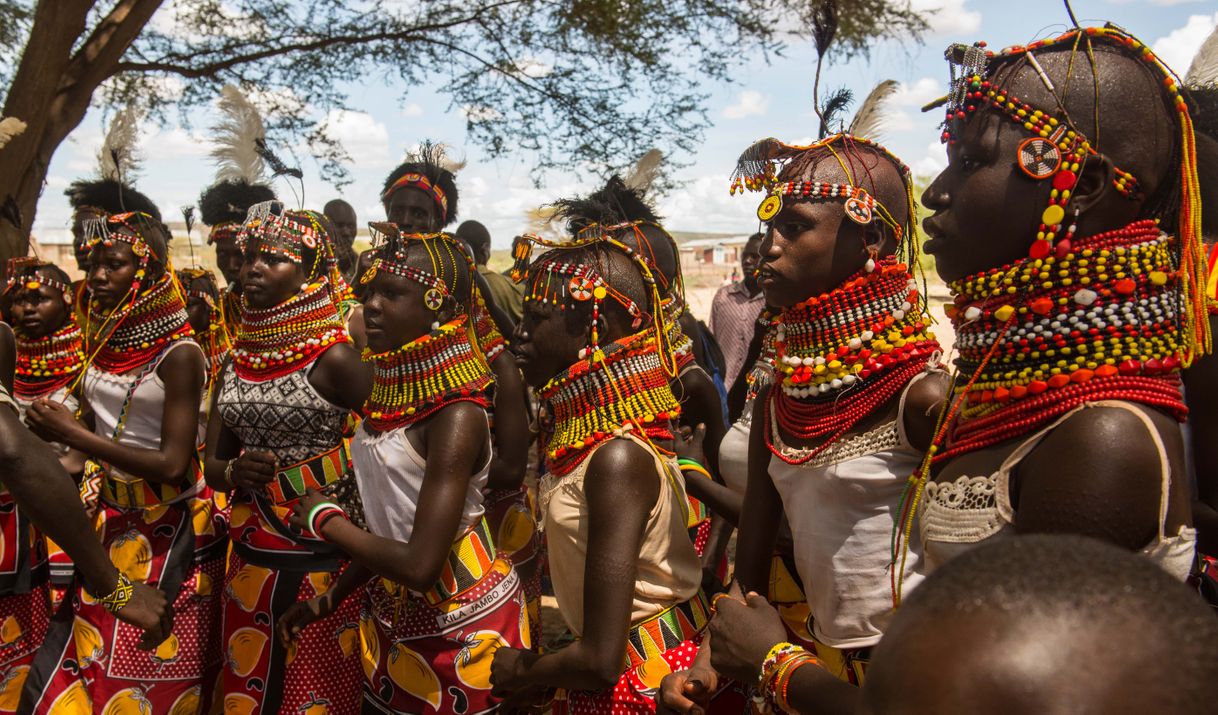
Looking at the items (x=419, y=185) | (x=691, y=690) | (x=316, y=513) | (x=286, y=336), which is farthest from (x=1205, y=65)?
(x=419, y=185)

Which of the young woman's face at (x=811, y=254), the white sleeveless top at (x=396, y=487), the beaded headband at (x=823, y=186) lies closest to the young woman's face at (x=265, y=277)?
the white sleeveless top at (x=396, y=487)

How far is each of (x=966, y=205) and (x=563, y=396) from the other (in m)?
1.38

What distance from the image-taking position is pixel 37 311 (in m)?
4.64

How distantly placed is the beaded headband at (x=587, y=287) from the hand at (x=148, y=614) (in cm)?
187

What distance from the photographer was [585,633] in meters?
2.33

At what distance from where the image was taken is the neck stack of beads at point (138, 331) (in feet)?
13.9

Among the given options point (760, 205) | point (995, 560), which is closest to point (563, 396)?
point (760, 205)

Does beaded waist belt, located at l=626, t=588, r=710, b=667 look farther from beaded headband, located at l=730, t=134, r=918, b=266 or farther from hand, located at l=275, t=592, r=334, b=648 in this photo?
hand, located at l=275, t=592, r=334, b=648

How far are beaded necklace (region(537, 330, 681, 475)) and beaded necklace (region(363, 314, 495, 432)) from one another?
1.38 ft

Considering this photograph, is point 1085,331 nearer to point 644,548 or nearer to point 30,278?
point 644,548

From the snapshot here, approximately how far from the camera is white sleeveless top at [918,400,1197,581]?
140cm

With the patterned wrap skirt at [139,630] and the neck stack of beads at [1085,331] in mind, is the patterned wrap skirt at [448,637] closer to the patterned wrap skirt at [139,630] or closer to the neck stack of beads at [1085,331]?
the patterned wrap skirt at [139,630]

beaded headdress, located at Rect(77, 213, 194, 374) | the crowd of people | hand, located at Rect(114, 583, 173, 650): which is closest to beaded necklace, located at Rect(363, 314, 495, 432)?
the crowd of people

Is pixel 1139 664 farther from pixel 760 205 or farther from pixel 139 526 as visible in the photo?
pixel 139 526
